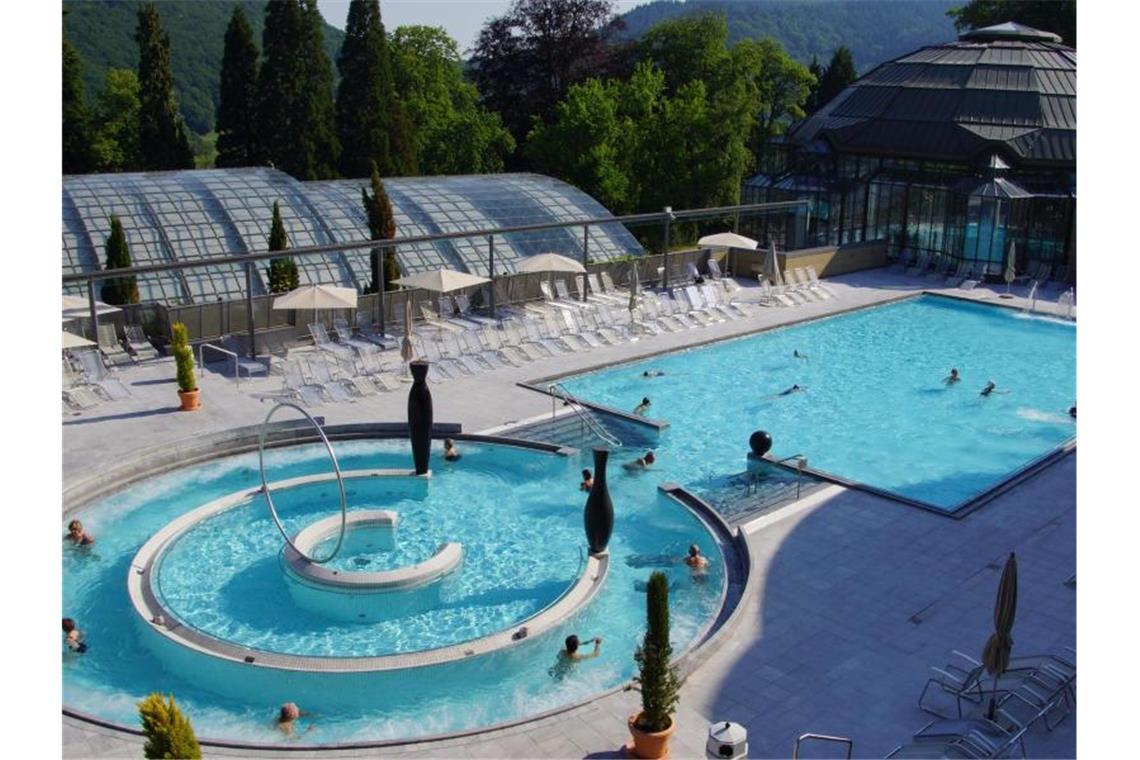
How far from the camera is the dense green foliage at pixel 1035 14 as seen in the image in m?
49.2

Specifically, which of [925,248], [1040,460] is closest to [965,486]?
[1040,460]

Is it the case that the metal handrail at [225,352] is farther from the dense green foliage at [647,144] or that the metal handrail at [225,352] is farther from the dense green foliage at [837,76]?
the dense green foliage at [837,76]

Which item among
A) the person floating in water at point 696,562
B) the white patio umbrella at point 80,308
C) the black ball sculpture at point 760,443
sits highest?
the white patio umbrella at point 80,308

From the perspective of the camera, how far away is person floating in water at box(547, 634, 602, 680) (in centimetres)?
1252

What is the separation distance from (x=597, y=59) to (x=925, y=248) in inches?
966

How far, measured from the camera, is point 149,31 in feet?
148

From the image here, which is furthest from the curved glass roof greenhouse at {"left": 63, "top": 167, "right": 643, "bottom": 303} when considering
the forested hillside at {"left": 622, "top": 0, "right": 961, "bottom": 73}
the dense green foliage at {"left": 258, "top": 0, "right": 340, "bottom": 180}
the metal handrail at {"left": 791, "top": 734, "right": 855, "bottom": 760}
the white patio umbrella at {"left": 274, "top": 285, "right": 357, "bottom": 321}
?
the forested hillside at {"left": 622, "top": 0, "right": 961, "bottom": 73}

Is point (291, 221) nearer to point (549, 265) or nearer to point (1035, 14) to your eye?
point (549, 265)

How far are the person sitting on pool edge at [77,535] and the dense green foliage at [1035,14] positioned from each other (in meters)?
46.1

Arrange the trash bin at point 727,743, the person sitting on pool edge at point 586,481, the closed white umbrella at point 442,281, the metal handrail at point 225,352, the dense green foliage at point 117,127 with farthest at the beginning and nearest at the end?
the dense green foliage at point 117,127 → the closed white umbrella at point 442,281 → the metal handrail at point 225,352 → the person sitting on pool edge at point 586,481 → the trash bin at point 727,743

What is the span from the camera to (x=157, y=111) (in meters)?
44.2

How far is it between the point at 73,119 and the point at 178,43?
140ft

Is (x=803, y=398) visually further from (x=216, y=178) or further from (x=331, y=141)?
(x=331, y=141)

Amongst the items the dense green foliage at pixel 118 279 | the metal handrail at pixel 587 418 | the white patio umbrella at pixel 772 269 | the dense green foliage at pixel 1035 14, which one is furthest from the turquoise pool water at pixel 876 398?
the dense green foliage at pixel 1035 14
